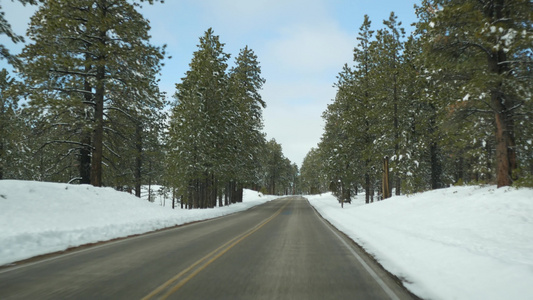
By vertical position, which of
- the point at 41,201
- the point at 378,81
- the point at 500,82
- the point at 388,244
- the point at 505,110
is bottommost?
the point at 388,244

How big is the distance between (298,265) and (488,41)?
11.5m

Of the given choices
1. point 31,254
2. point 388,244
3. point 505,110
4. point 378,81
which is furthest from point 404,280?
point 378,81

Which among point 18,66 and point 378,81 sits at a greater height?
point 378,81

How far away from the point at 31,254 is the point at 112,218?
6.26 m

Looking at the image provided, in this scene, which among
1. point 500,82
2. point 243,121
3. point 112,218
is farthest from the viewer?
point 243,121

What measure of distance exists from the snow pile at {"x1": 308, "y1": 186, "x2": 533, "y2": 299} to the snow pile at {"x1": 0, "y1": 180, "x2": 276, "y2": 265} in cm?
852

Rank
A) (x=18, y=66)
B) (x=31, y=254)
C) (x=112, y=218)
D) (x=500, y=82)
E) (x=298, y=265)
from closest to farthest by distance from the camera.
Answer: (x=298, y=265)
(x=31, y=254)
(x=18, y=66)
(x=500, y=82)
(x=112, y=218)

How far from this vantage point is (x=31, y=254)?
773cm

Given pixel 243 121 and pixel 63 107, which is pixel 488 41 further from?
pixel 243 121

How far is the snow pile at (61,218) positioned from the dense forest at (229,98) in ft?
8.66

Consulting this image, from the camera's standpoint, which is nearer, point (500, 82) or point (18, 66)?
point (18, 66)

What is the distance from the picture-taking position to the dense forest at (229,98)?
12.4m

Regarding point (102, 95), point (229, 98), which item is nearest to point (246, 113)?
point (229, 98)

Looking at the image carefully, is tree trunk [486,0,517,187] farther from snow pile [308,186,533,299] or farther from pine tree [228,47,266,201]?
pine tree [228,47,266,201]
